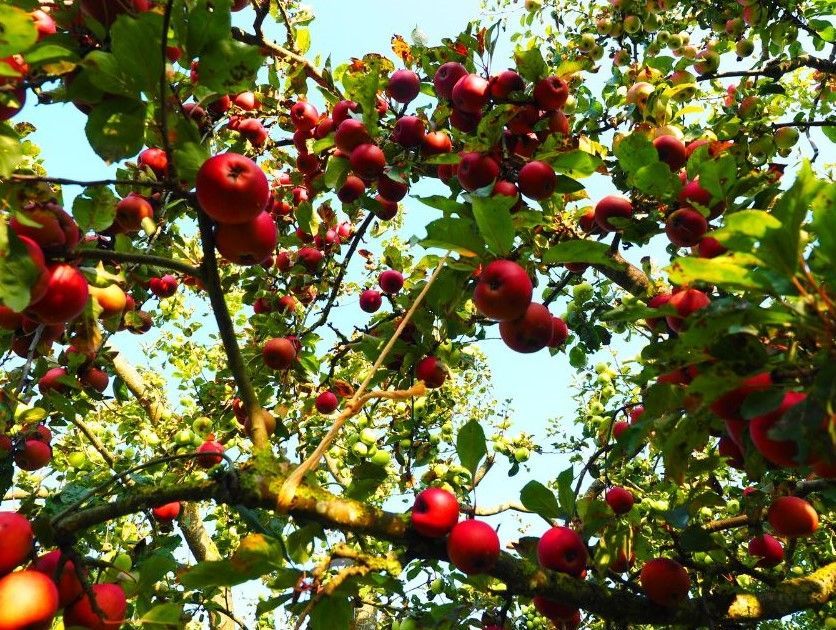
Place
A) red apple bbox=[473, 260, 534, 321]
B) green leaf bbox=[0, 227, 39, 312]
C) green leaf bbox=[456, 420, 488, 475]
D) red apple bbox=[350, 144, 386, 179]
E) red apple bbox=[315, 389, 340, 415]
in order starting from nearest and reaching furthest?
1. green leaf bbox=[0, 227, 39, 312]
2. red apple bbox=[473, 260, 534, 321]
3. green leaf bbox=[456, 420, 488, 475]
4. red apple bbox=[350, 144, 386, 179]
5. red apple bbox=[315, 389, 340, 415]

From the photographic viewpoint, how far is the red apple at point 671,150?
238cm

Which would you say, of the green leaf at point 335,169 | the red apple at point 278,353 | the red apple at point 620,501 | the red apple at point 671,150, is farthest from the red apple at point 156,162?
the red apple at point 620,501

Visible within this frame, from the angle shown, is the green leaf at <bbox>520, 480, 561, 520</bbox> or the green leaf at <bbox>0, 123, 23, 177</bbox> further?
the green leaf at <bbox>520, 480, 561, 520</bbox>

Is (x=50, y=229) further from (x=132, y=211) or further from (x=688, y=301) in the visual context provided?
(x=688, y=301)

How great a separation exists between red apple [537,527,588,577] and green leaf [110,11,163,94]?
1.76 m

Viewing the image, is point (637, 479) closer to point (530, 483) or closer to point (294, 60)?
point (530, 483)

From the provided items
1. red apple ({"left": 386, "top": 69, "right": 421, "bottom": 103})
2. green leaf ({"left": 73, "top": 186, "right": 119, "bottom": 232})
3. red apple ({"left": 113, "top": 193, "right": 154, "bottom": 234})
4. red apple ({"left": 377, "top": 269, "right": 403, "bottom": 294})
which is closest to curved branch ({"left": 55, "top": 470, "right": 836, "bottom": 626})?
green leaf ({"left": 73, "top": 186, "right": 119, "bottom": 232})

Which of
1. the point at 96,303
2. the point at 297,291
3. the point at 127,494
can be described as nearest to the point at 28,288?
the point at 96,303

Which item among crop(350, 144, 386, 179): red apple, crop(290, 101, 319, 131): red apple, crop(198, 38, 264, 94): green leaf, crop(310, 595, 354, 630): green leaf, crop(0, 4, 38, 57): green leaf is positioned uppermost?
crop(290, 101, 319, 131): red apple

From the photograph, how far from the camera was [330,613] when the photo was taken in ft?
5.10

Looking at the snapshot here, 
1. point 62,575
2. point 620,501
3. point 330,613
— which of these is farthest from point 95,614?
point 620,501

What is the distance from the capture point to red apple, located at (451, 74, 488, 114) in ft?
7.79

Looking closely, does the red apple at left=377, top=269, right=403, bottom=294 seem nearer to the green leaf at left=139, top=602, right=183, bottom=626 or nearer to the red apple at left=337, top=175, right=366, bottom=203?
the red apple at left=337, top=175, right=366, bottom=203

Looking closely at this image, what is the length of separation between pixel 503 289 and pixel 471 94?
0.97m
